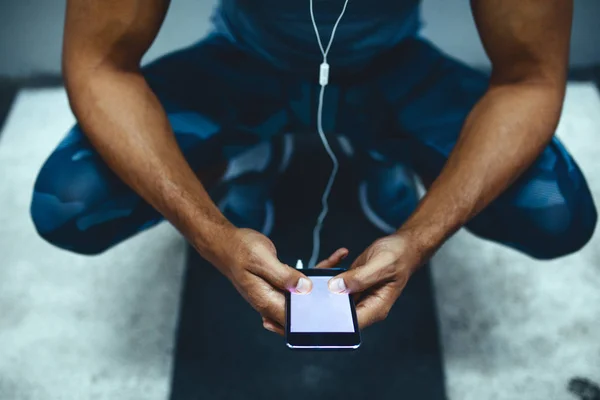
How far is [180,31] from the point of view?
4.71 ft

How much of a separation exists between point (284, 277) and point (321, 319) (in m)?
0.07

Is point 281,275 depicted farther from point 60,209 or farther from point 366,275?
point 60,209

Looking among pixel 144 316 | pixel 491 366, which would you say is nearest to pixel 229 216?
pixel 144 316

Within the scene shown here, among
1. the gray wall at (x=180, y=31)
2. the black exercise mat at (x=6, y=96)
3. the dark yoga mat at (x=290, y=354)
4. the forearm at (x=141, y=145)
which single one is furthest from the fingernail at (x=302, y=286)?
the black exercise mat at (x=6, y=96)

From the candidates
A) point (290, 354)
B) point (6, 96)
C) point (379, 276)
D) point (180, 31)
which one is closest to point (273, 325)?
point (379, 276)

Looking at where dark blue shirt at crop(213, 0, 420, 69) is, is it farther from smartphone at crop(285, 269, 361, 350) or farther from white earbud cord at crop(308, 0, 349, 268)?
smartphone at crop(285, 269, 361, 350)

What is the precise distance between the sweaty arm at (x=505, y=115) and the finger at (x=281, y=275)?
171 mm

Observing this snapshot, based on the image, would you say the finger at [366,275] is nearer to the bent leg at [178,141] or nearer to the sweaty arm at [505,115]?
the sweaty arm at [505,115]

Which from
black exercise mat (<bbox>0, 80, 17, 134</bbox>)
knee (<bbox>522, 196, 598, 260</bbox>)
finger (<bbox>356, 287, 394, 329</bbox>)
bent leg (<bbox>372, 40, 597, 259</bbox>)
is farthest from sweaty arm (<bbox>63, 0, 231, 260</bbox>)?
black exercise mat (<bbox>0, 80, 17, 134</bbox>)

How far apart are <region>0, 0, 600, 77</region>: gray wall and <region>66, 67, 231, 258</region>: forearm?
0.57 m

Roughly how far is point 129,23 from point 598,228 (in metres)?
0.92

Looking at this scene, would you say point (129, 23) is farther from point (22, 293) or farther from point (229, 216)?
point (22, 293)

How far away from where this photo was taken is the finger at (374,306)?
2.50 feet

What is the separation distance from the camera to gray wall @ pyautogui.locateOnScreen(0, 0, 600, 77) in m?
1.41
